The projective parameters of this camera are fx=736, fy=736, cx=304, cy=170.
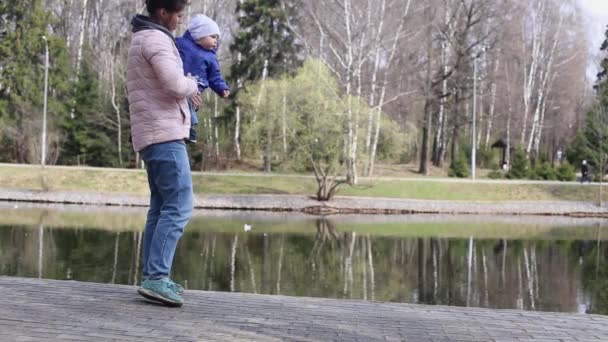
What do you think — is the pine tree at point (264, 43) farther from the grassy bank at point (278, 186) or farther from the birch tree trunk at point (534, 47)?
the birch tree trunk at point (534, 47)

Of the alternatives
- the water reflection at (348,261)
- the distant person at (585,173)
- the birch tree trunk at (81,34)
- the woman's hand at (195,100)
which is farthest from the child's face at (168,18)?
the birch tree trunk at (81,34)

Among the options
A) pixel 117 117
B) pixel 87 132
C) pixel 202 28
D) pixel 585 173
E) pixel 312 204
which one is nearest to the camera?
pixel 202 28

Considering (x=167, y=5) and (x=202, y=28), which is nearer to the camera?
(x=167, y=5)

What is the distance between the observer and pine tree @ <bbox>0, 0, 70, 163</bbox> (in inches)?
1564

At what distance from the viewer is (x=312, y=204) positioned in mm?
28688

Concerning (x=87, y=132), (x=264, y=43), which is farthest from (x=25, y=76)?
(x=264, y=43)

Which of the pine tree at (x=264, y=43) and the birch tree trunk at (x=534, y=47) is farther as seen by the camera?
the birch tree trunk at (x=534, y=47)

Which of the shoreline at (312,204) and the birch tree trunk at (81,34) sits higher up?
the birch tree trunk at (81,34)

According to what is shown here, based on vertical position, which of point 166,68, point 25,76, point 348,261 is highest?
point 25,76

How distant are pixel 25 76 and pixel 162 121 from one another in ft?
129

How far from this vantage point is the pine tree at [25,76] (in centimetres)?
3972

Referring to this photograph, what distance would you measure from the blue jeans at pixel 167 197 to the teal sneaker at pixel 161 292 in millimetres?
47

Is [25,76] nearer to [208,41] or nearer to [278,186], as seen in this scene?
[278,186]

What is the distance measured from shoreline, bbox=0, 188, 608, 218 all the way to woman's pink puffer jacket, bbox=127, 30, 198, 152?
23.1 m
